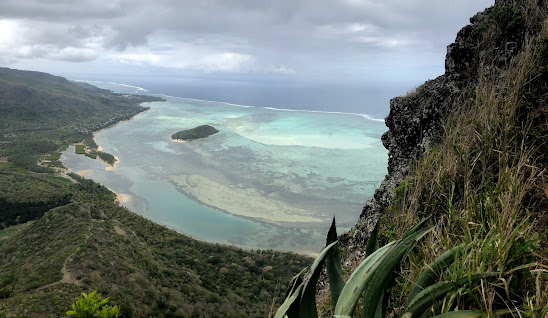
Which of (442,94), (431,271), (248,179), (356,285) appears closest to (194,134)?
(248,179)

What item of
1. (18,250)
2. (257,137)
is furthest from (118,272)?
(257,137)

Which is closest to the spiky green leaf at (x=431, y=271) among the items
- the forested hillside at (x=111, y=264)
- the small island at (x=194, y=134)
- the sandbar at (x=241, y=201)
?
the forested hillside at (x=111, y=264)

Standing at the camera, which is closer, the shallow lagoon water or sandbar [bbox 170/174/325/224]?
the shallow lagoon water

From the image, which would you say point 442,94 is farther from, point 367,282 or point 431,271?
point 367,282

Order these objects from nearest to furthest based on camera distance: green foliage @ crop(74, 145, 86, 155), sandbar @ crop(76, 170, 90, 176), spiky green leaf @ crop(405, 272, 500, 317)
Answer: spiky green leaf @ crop(405, 272, 500, 317) → sandbar @ crop(76, 170, 90, 176) → green foliage @ crop(74, 145, 86, 155)

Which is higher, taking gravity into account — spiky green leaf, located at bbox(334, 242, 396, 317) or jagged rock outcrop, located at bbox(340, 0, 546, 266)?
jagged rock outcrop, located at bbox(340, 0, 546, 266)

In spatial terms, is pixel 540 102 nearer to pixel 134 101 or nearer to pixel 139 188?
pixel 139 188

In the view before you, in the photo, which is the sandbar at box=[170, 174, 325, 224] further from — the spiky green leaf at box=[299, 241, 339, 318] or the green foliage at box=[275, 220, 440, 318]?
the green foliage at box=[275, 220, 440, 318]

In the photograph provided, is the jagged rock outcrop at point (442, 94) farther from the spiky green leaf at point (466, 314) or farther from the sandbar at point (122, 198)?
the sandbar at point (122, 198)

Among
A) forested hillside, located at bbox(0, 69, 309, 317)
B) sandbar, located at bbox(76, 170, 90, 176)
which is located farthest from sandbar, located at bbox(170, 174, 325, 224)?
sandbar, located at bbox(76, 170, 90, 176)
